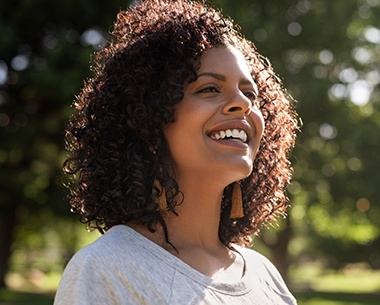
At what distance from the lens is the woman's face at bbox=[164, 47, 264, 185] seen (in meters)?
1.99

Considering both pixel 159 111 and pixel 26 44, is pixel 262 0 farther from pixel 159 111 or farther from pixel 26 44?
pixel 159 111

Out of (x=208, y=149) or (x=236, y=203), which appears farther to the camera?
(x=236, y=203)

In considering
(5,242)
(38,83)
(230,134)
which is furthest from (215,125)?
(5,242)

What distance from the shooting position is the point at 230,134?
2018mm

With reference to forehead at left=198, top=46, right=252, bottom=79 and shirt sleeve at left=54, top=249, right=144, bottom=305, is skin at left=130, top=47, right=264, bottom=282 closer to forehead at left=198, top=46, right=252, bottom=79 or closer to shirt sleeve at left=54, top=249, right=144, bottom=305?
forehead at left=198, top=46, right=252, bottom=79

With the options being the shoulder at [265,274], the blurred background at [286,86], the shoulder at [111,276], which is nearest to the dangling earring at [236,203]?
the shoulder at [265,274]

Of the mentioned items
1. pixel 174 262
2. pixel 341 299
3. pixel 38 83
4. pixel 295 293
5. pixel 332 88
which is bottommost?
pixel 174 262

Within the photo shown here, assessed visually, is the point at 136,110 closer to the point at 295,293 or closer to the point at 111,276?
the point at 111,276

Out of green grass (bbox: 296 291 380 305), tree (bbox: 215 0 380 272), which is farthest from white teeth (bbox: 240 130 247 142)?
green grass (bbox: 296 291 380 305)

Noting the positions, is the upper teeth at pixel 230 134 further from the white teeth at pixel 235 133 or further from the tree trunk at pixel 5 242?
the tree trunk at pixel 5 242

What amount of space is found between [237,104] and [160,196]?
0.37 metres

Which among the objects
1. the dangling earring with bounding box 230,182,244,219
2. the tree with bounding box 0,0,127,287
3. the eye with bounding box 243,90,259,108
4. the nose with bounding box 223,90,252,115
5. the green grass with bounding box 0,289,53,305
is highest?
the tree with bounding box 0,0,127,287

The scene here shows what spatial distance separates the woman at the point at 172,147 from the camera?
199 cm

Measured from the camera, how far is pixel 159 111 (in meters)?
2.05
